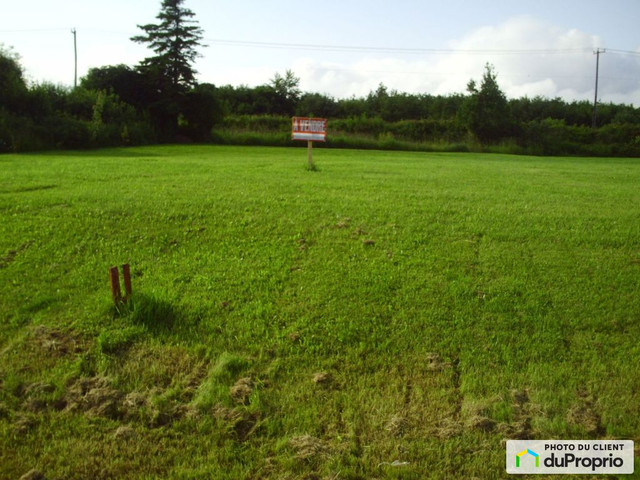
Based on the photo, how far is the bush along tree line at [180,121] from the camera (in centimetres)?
2550

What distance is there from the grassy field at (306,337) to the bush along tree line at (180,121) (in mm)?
18703

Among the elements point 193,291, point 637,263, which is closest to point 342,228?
point 193,291

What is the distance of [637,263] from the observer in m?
6.71

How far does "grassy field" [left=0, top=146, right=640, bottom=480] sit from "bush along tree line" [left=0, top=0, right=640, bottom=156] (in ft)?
61.4

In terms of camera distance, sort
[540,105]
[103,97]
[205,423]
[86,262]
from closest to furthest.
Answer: [205,423], [86,262], [103,97], [540,105]

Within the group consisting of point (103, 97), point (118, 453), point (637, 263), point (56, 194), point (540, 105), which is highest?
point (540, 105)

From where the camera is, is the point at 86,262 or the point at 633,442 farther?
the point at 86,262

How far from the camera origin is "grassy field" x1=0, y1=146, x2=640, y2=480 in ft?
12.2

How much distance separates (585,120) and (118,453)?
72820 millimetres

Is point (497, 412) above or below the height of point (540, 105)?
below

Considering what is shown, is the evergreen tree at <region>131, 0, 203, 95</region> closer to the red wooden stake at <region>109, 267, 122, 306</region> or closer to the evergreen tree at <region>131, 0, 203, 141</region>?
the evergreen tree at <region>131, 0, 203, 141</region>

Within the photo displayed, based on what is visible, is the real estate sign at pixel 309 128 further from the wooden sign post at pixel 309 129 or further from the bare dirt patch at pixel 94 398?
the bare dirt patch at pixel 94 398

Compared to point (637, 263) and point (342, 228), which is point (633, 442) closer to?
point (637, 263)

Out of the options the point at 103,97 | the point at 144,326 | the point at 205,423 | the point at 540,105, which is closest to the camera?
the point at 205,423
